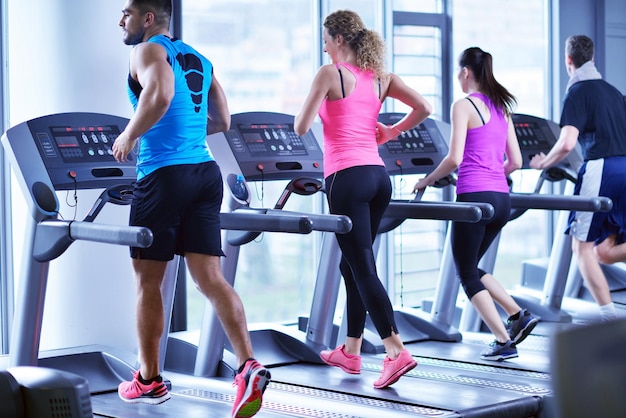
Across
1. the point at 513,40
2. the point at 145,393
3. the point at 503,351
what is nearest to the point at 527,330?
the point at 503,351

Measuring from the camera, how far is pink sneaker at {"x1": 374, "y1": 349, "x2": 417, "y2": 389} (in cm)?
400

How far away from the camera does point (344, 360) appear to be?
4.36m

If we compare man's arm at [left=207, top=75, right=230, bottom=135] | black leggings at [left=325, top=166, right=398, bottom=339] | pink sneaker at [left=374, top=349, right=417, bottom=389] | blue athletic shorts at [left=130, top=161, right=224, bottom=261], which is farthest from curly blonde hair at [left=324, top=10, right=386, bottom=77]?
pink sneaker at [left=374, top=349, right=417, bottom=389]

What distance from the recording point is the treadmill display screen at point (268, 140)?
440cm

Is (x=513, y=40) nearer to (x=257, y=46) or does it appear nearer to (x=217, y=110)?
(x=257, y=46)

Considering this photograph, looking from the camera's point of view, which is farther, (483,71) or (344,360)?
(483,71)

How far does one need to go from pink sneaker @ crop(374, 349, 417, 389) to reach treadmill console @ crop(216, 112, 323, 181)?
0.97 metres

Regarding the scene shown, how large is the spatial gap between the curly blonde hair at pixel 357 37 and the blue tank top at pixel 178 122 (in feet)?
2.44

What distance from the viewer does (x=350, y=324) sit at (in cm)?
430

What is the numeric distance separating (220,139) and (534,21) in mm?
3890

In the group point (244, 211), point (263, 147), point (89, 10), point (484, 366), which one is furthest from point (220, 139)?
point (484, 366)

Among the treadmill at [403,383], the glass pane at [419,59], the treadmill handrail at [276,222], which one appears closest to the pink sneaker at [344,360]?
the treadmill at [403,383]

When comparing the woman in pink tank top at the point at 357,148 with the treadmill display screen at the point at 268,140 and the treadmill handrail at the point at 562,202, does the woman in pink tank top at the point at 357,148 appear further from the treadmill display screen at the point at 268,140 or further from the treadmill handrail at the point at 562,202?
the treadmill handrail at the point at 562,202

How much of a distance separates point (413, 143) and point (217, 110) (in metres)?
1.66
